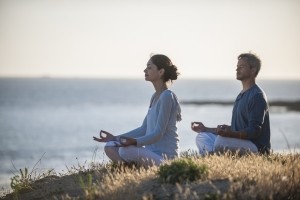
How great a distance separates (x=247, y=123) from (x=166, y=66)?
1.80 meters

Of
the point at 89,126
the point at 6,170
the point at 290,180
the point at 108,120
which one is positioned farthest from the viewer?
the point at 108,120

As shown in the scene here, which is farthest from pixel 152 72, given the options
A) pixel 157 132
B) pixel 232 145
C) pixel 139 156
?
pixel 232 145

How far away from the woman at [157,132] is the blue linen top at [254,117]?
111cm

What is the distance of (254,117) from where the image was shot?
1042cm

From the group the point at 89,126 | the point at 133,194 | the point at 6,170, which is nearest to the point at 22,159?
the point at 6,170

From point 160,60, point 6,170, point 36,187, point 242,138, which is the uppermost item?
point 160,60

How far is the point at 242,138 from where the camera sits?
10367 millimetres

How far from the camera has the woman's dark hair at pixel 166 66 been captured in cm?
1058

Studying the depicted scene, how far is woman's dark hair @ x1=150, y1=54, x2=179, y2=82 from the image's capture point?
10.6 meters

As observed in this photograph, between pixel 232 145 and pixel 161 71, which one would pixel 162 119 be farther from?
pixel 232 145

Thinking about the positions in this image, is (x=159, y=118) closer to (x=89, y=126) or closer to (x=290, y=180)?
(x=290, y=180)

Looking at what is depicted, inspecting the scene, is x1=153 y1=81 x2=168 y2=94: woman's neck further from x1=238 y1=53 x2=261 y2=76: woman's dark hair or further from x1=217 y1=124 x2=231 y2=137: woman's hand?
x1=238 y1=53 x2=261 y2=76: woman's dark hair

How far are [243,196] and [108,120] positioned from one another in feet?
252

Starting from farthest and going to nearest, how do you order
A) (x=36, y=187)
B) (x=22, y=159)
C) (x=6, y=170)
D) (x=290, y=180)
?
(x=22, y=159), (x=6, y=170), (x=36, y=187), (x=290, y=180)
